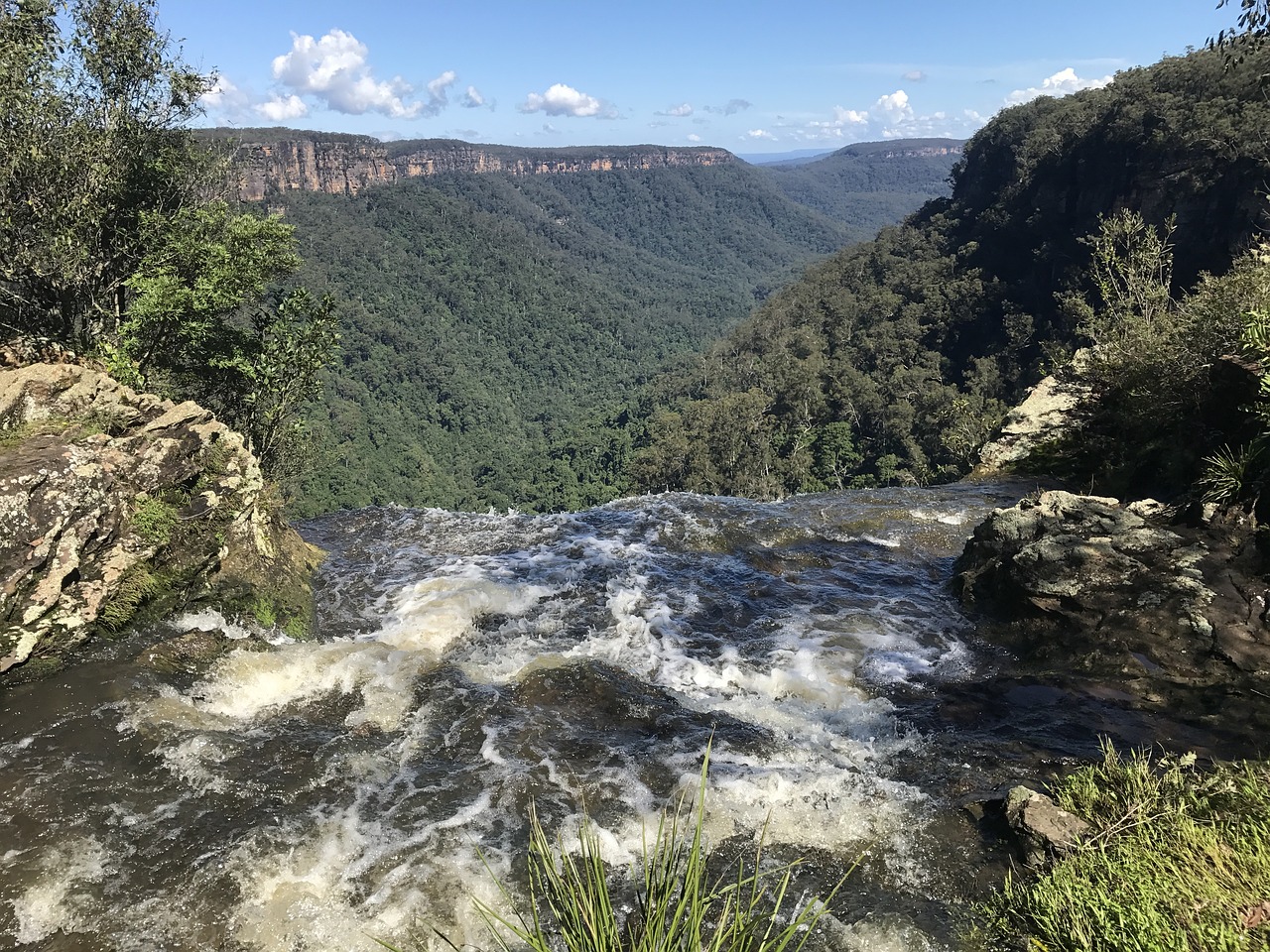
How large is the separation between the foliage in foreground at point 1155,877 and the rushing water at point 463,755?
71cm

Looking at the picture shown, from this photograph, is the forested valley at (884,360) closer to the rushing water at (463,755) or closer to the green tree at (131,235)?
the green tree at (131,235)

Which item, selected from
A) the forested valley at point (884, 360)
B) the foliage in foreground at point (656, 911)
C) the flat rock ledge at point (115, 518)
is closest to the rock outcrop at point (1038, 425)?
the forested valley at point (884, 360)

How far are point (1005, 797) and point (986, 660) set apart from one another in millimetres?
3135

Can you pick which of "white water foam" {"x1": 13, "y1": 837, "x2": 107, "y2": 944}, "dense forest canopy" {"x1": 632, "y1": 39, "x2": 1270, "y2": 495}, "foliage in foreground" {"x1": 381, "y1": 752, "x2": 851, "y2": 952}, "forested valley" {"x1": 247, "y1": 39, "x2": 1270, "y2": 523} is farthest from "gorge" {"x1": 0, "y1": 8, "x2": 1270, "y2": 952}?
"dense forest canopy" {"x1": 632, "y1": 39, "x2": 1270, "y2": 495}

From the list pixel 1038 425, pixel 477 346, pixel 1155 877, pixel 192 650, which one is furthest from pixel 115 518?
pixel 477 346

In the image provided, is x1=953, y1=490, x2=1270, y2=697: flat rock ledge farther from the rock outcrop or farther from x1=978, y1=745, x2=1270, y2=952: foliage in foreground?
the rock outcrop

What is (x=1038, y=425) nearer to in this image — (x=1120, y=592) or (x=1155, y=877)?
(x=1120, y=592)

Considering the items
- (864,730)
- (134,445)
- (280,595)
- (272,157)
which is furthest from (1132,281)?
(272,157)

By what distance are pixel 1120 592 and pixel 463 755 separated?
7.66m

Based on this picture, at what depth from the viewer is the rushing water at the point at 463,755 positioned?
16.0ft

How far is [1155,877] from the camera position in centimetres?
392

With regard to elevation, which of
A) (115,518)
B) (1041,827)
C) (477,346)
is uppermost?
(115,518)

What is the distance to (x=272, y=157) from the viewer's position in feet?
453

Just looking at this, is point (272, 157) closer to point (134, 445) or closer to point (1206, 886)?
point (134, 445)
